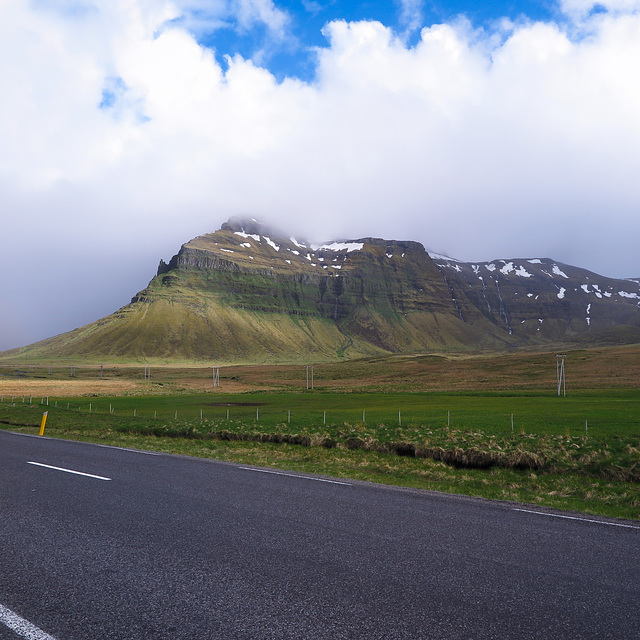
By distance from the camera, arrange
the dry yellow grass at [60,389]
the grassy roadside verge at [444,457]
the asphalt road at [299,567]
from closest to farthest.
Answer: the asphalt road at [299,567] < the grassy roadside verge at [444,457] < the dry yellow grass at [60,389]

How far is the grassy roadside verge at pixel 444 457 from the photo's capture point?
15672mm

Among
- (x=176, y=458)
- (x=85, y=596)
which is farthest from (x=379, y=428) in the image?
(x=85, y=596)

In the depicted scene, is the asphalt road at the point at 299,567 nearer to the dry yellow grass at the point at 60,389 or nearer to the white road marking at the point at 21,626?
the white road marking at the point at 21,626

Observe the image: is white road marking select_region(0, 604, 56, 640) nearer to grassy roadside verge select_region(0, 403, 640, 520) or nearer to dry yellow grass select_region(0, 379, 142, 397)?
grassy roadside verge select_region(0, 403, 640, 520)

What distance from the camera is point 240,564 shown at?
718 cm

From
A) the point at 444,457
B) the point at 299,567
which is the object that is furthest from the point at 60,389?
the point at 299,567


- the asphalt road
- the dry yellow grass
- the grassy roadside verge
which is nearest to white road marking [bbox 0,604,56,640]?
the asphalt road

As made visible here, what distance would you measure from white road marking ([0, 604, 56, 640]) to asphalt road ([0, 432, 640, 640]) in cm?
2

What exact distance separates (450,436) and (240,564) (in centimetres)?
2136

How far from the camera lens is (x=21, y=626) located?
5.30 m

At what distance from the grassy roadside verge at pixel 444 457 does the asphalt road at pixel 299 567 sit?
4.88m

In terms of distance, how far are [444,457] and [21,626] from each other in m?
20.3

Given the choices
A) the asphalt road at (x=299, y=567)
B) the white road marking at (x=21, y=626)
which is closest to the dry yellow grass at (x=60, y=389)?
the asphalt road at (x=299, y=567)

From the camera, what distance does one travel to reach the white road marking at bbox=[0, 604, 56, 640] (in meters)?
5.11
